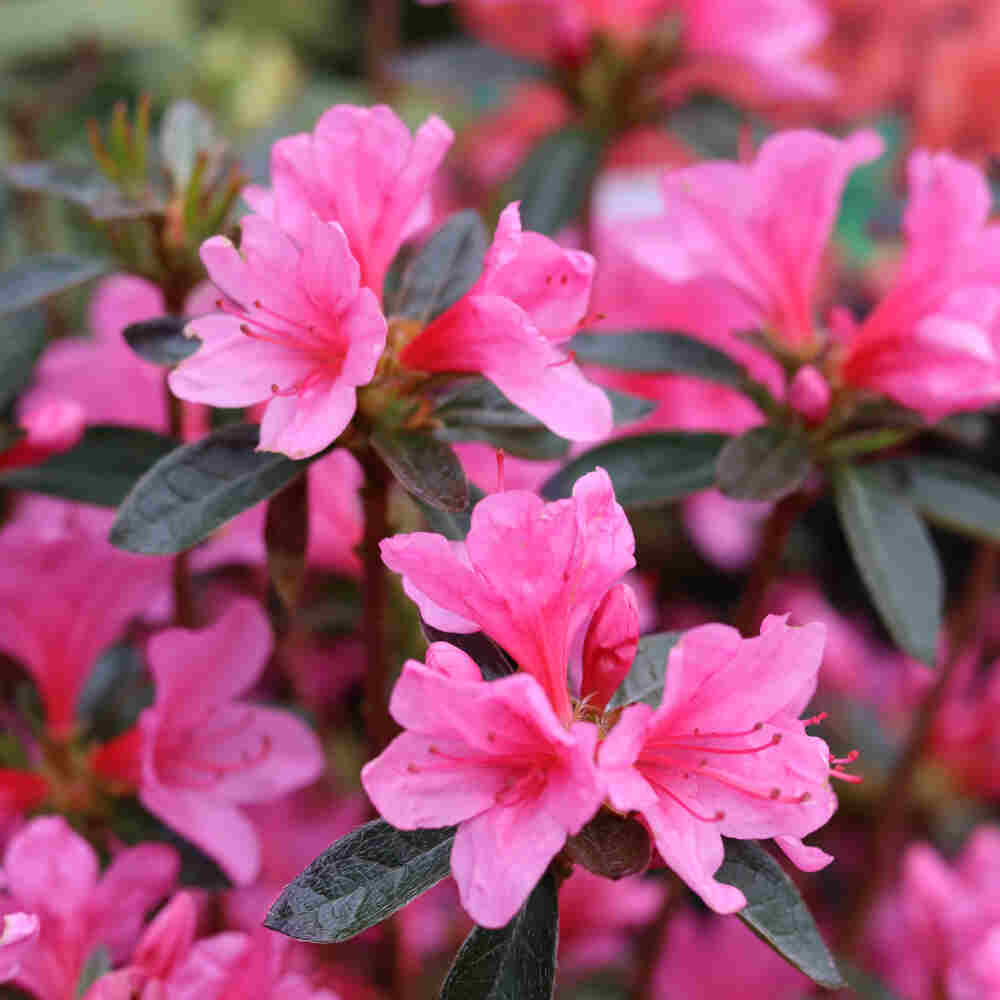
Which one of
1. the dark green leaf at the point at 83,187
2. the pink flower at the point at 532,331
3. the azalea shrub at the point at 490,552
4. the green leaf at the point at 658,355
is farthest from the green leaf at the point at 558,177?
the pink flower at the point at 532,331

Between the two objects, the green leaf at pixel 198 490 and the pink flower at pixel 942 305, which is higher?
the pink flower at pixel 942 305

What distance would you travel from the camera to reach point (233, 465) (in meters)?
0.75

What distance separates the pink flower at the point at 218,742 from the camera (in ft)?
2.66

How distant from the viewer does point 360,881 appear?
619 mm

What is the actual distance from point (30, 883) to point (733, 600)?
3.52ft

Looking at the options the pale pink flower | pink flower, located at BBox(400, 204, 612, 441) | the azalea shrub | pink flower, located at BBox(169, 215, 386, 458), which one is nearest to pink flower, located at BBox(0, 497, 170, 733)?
the azalea shrub

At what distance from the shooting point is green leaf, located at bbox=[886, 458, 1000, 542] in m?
0.90

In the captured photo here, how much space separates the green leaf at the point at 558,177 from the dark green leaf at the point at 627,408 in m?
0.55

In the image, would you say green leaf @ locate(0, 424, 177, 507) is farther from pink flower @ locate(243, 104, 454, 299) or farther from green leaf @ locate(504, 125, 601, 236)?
green leaf @ locate(504, 125, 601, 236)

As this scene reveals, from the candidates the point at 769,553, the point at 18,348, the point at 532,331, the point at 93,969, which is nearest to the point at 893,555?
the point at 769,553

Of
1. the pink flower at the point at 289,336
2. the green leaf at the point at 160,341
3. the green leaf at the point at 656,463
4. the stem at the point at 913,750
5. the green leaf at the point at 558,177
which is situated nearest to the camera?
the pink flower at the point at 289,336

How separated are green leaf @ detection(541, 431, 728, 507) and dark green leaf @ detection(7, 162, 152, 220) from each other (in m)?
0.33

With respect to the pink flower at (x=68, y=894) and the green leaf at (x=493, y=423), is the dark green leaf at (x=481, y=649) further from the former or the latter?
the pink flower at (x=68, y=894)

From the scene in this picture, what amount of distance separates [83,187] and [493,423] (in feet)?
1.20
